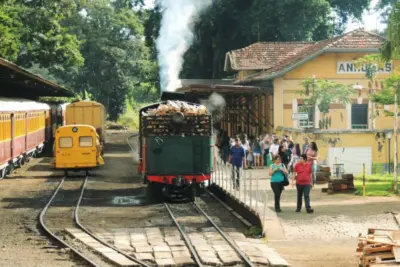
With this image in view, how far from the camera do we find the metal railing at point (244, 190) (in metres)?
18.1

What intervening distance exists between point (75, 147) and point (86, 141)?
1.55 ft

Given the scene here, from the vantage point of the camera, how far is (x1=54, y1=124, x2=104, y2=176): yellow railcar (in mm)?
30109

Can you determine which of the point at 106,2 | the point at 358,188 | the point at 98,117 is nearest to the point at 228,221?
the point at 358,188

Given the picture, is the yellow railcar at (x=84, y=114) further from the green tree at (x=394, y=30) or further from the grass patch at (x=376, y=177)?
the green tree at (x=394, y=30)

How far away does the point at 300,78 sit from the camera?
37.7 metres

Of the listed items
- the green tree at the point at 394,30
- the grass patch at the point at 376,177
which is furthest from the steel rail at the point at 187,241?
the grass patch at the point at 376,177

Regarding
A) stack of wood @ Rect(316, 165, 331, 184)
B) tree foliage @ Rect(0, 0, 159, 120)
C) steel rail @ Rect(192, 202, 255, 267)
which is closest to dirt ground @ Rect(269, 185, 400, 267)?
steel rail @ Rect(192, 202, 255, 267)

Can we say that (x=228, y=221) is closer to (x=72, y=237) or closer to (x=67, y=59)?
(x=72, y=237)

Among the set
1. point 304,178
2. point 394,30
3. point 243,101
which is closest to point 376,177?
point 394,30

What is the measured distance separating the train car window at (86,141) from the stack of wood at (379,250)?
1822 centimetres

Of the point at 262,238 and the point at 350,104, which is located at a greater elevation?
the point at 350,104

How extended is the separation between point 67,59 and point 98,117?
58.2ft

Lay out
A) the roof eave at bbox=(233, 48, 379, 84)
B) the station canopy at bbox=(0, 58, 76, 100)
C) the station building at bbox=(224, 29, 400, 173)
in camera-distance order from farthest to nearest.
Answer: the station building at bbox=(224, 29, 400, 173)
the roof eave at bbox=(233, 48, 379, 84)
the station canopy at bbox=(0, 58, 76, 100)

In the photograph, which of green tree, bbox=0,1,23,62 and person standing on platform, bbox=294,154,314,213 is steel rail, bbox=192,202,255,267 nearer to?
person standing on platform, bbox=294,154,314,213
